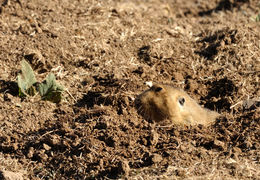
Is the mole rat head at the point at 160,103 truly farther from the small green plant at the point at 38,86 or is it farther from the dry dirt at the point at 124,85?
the small green plant at the point at 38,86

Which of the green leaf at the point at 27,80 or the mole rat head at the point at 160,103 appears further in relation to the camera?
the green leaf at the point at 27,80

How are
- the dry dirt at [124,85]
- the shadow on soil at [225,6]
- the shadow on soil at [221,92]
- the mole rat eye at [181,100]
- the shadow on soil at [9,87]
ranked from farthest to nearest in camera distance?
the shadow on soil at [225,6] → the shadow on soil at [221,92] → the shadow on soil at [9,87] → the mole rat eye at [181,100] → the dry dirt at [124,85]

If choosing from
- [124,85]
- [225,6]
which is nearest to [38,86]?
[124,85]

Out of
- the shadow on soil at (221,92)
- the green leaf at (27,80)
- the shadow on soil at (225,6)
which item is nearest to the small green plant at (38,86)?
the green leaf at (27,80)

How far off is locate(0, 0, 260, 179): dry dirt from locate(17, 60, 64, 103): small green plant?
0.11 meters

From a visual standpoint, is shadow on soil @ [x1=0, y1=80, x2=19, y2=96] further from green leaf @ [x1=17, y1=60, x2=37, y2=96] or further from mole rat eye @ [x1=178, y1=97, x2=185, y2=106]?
mole rat eye @ [x1=178, y1=97, x2=185, y2=106]

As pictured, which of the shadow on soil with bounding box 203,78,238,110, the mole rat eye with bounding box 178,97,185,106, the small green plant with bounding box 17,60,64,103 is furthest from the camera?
the shadow on soil with bounding box 203,78,238,110

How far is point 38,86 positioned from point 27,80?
174 millimetres

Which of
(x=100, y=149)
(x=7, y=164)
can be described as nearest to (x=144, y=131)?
(x=100, y=149)

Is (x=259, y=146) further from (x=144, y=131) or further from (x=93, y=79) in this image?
(x=93, y=79)

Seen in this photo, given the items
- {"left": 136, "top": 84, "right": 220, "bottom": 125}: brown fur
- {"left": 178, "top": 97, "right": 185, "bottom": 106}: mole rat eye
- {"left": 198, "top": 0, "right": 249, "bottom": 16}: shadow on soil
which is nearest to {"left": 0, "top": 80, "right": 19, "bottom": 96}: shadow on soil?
{"left": 136, "top": 84, "right": 220, "bottom": 125}: brown fur

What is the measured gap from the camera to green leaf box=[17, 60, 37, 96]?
5.88 meters

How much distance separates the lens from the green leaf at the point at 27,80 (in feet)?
19.3

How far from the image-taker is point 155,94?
571 cm
